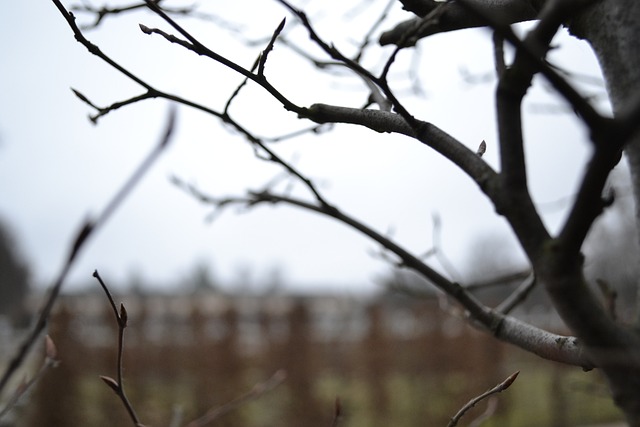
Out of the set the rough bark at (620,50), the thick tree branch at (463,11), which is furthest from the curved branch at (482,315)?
the thick tree branch at (463,11)

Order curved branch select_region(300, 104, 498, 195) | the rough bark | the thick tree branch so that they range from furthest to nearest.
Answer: the thick tree branch
the rough bark
curved branch select_region(300, 104, 498, 195)

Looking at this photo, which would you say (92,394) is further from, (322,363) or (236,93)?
(236,93)

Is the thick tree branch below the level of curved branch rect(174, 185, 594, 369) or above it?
above

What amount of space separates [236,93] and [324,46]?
0.33 m

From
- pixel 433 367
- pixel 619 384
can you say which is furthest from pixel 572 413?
pixel 619 384

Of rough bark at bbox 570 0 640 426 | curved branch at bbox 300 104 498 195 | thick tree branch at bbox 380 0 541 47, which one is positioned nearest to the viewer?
curved branch at bbox 300 104 498 195

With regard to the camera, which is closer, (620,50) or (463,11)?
(620,50)

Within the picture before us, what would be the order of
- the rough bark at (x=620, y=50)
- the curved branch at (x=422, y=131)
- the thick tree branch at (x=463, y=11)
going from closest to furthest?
the curved branch at (x=422, y=131), the rough bark at (x=620, y=50), the thick tree branch at (x=463, y=11)

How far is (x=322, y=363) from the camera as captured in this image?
29.4 feet

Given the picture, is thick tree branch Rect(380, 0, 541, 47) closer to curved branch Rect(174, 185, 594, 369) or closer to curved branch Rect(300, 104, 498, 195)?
curved branch Rect(300, 104, 498, 195)

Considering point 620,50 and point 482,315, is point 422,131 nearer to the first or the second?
point 620,50

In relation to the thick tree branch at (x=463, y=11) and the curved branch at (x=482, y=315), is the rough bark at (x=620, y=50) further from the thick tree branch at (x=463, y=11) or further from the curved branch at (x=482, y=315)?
the curved branch at (x=482, y=315)

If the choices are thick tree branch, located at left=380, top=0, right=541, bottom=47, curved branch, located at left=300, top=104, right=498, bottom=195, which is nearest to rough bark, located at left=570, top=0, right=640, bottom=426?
thick tree branch, located at left=380, top=0, right=541, bottom=47

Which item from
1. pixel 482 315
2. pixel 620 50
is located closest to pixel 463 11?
pixel 620 50
